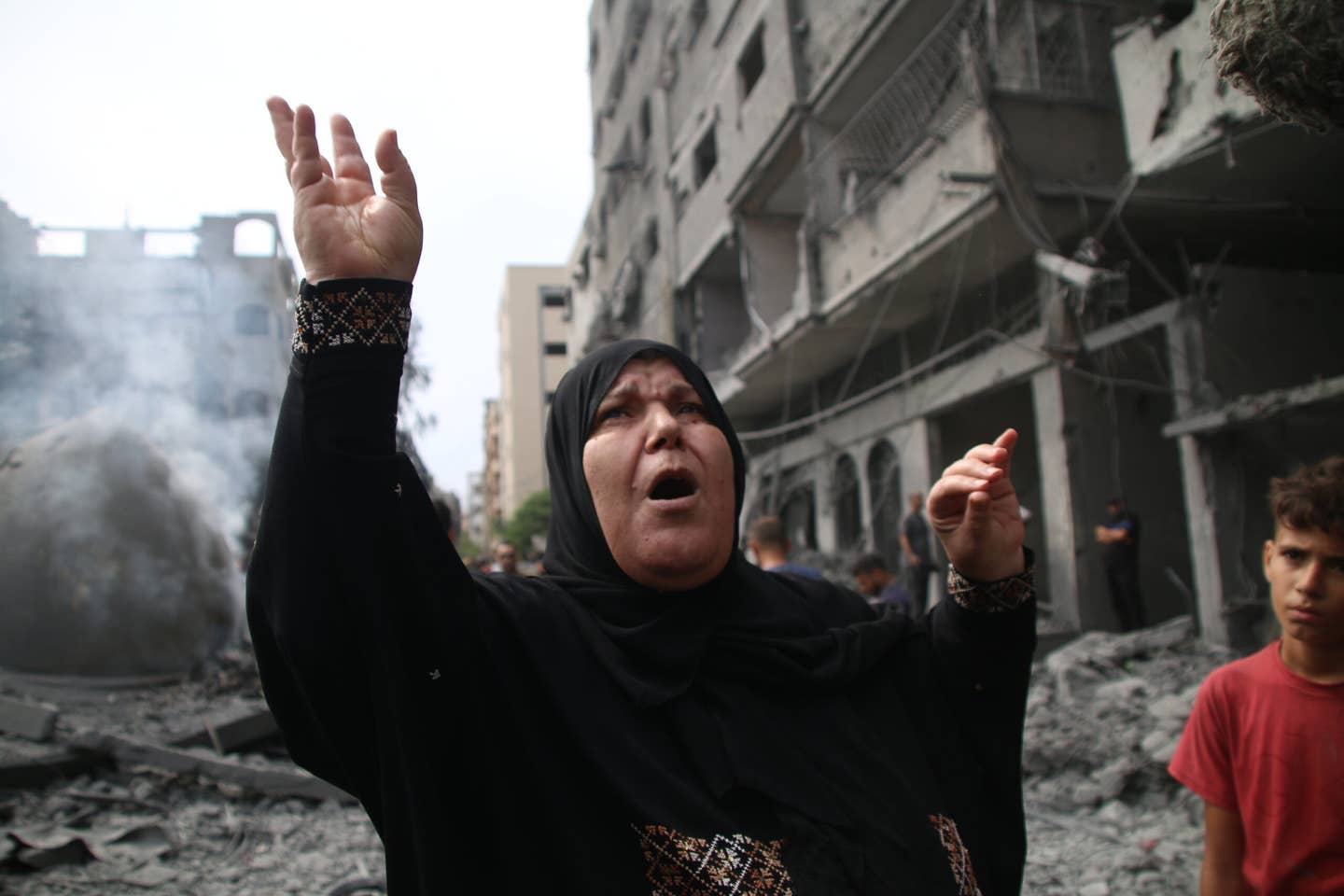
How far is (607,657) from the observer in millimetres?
1464

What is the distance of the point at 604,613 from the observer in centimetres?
156

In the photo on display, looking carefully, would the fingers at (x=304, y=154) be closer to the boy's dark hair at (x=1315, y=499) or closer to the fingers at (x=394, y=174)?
the fingers at (x=394, y=174)

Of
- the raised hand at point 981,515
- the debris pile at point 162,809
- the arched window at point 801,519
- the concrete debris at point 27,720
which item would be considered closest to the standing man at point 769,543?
the debris pile at point 162,809

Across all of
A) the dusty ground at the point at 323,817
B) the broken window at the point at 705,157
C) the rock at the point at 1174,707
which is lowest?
the dusty ground at the point at 323,817

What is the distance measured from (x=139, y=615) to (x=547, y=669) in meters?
8.31

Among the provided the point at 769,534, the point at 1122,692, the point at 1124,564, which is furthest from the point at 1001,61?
the point at 1122,692

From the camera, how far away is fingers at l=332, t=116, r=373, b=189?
1272mm

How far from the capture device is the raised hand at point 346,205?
47.1 inches

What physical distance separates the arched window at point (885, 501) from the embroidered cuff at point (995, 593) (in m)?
10.8

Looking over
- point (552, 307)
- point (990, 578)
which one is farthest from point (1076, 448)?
point (552, 307)

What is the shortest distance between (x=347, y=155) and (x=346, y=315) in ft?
0.90

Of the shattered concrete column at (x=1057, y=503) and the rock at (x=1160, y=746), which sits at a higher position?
the shattered concrete column at (x=1057, y=503)

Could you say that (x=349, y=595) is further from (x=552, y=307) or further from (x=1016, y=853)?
(x=552, y=307)

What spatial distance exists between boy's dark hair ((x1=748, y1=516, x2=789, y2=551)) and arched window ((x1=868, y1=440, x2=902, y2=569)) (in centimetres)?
694
